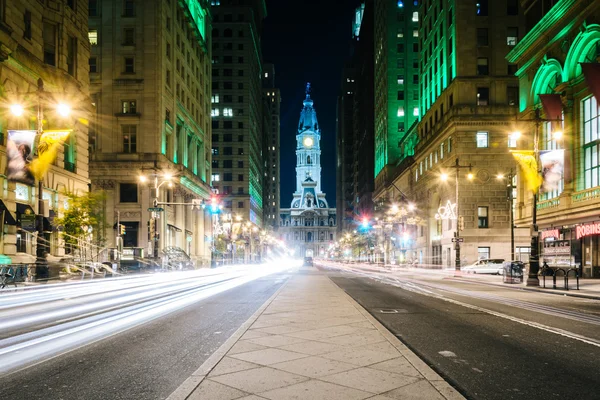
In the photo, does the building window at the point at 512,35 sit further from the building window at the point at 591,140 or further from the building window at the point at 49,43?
the building window at the point at 49,43

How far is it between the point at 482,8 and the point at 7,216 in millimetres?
52611

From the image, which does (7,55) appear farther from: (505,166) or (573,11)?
(505,166)

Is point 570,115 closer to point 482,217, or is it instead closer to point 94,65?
point 482,217

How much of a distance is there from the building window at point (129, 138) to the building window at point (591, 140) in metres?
47.6

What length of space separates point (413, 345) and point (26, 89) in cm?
3362

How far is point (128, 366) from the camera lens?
8008 mm

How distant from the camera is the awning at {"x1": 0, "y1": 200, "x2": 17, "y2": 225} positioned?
31.3 m

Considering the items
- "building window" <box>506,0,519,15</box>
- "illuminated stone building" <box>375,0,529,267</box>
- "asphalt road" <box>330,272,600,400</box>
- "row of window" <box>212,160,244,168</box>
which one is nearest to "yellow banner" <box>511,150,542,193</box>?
"asphalt road" <box>330,272,600,400</box>

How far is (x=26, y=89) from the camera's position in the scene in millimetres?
35000

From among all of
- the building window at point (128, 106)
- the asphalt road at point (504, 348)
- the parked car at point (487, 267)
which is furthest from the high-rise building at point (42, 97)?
the parked car at point (487, 267)

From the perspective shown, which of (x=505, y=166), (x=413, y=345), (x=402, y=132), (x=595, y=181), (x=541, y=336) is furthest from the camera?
(x=402, y=132)

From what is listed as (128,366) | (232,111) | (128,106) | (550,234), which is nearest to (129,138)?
(128,106)

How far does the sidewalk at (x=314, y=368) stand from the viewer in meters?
6.10

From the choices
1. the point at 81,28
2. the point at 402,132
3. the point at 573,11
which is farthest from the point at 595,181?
the point at 402,132
